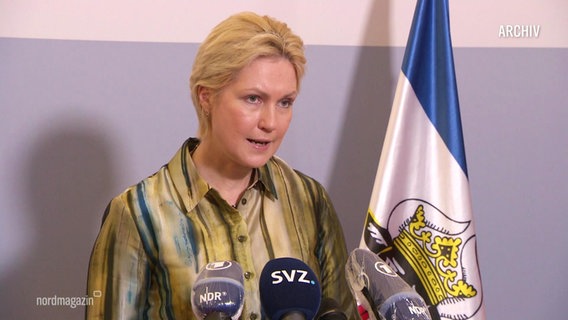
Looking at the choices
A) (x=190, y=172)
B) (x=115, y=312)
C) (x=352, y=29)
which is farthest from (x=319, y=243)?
(x=352, y=29)

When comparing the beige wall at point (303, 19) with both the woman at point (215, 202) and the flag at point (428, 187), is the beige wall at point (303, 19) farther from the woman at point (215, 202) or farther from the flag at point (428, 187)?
the woman at point (215, 202)

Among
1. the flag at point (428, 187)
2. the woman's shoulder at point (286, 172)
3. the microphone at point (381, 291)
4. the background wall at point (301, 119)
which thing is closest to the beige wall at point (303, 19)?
the background wall at point (301, 119)

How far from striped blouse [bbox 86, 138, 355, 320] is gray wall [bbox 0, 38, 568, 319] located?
23.6 inches

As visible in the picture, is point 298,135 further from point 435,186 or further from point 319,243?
point 319,243

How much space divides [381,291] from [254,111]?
2.23ft

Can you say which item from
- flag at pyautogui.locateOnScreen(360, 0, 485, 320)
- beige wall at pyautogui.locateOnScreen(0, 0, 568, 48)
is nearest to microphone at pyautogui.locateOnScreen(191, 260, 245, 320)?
flag at pyautogui.locateOnScreen(360, 0, 485, 320)

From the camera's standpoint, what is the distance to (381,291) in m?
1.16

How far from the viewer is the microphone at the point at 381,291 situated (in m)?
1.10

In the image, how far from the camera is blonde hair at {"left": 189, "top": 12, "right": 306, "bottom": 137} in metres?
1.71

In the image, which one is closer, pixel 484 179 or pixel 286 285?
pixel 286 285

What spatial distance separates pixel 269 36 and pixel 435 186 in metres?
0.87

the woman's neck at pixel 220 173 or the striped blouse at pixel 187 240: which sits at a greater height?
the woman's neck at pixel 220 173

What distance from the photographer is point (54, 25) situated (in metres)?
2.37

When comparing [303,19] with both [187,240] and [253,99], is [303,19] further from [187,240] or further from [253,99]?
[187,240]
